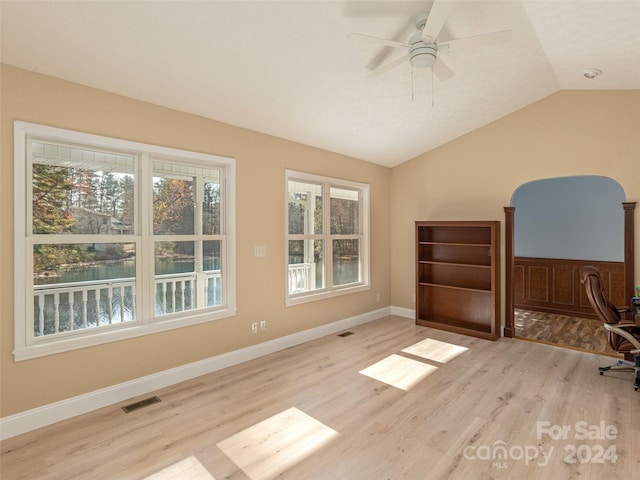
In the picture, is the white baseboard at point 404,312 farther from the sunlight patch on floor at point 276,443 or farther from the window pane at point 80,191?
the window pane at point 80,191

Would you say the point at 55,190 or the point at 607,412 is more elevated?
the point at 55,190

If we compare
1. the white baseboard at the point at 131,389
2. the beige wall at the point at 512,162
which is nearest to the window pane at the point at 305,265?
the white baseboard at the point at 131,389

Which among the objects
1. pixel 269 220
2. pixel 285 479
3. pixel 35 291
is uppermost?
pixel 269 220

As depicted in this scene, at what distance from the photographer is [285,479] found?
204 centimetres

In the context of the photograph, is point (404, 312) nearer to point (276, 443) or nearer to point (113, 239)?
point (276, 443)

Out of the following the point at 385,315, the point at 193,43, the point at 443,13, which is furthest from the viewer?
the point at 385,315

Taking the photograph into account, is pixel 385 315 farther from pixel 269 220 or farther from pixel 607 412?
pixel 607 412

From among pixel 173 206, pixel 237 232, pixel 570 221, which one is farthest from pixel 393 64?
pixel 570 221

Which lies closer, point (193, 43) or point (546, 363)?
point (193, 43)

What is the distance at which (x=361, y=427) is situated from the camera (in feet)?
8.46

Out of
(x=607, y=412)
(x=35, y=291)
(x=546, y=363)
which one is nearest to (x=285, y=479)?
(x=35, y=291)

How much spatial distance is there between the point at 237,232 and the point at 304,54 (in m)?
1.91

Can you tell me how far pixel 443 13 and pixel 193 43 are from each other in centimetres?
174

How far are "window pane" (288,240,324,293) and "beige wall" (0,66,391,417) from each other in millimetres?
250
